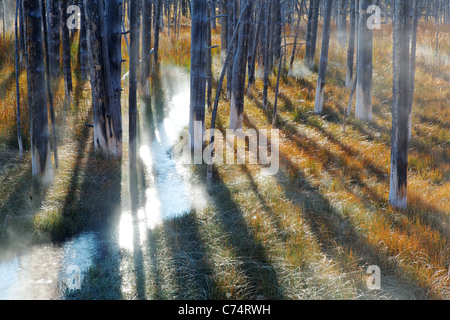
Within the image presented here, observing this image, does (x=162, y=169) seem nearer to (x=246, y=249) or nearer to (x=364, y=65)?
(x=246, y=249)

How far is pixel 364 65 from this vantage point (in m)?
10.4

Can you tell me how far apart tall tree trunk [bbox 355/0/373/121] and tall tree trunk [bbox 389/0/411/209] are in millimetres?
4872

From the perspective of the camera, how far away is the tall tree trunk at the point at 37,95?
5793mm

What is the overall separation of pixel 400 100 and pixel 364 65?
515 centimetres

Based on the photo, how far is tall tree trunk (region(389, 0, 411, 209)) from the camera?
5434 millimetres

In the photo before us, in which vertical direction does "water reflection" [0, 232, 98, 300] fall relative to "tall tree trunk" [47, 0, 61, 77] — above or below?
below

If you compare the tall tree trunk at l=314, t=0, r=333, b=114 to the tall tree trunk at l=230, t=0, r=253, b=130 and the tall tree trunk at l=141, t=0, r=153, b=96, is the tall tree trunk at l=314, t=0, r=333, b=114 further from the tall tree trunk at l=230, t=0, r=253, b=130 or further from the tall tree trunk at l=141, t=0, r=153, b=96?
the tall tree trunk at l=141, t=0, r=153, b=96

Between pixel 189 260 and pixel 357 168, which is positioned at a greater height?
pixel 357 168

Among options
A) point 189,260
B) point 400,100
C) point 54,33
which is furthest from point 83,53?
point 400,100

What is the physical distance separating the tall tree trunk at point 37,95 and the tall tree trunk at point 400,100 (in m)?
4.78

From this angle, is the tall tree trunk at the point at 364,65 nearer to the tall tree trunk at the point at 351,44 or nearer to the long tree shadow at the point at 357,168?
the tall tree trunk at the point at 351,44

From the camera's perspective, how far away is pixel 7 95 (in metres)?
9.34

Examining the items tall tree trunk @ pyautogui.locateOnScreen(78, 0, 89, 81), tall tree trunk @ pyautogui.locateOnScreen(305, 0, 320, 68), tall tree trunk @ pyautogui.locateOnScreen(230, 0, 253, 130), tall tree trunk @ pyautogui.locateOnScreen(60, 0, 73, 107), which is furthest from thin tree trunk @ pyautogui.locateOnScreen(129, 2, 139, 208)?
tall tree trunk @ pyautogui.locateOnScreen(305, 0, 320, 68)
